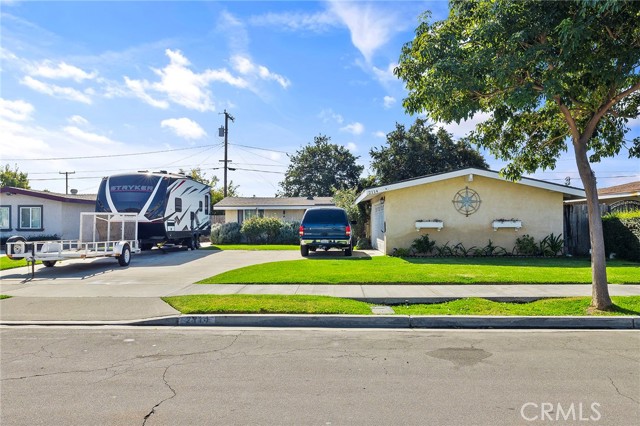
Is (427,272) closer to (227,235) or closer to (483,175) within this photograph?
(483,175)

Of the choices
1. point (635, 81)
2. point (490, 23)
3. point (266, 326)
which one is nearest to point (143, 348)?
point (266, 326)

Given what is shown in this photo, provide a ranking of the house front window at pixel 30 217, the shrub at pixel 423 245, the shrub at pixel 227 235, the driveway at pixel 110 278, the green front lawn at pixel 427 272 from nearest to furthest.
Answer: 1. the driveway at pixel 110 278
2. the green front lawn at pixel 427 272
3. the shrub at pixel 423 245
4. the house front window at pixel 30 217
5. the shrub at pixel 227 235

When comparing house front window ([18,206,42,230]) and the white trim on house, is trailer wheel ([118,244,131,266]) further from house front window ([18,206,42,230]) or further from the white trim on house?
house front window ([18,206,42,230])

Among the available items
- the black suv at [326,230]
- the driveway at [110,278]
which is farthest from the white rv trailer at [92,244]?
the black suv at [326,230]

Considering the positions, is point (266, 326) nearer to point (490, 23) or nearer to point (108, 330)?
point (108, 330)

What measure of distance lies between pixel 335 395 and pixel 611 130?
901cm

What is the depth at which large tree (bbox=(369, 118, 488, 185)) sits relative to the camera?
37719 millimetres

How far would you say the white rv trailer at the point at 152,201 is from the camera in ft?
58.9

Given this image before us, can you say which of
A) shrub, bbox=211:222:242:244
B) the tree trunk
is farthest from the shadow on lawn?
shrub, bbox=211:222:242:244

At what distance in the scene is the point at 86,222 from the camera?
52.1ft

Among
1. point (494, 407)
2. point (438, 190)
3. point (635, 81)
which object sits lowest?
point (494, 407)

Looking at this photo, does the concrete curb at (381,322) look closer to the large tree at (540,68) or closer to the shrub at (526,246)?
the large tree at (540,68)

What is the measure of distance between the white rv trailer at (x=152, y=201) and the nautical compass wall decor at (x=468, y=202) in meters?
12.3

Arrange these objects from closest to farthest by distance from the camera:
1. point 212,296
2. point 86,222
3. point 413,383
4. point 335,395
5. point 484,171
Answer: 1. point 335,395
2. point 413,383
3. point 212,296
4. point 86,222
5. point 484,171
